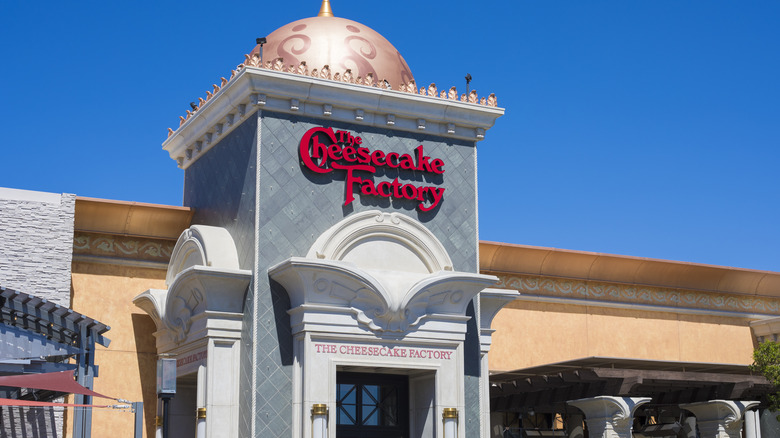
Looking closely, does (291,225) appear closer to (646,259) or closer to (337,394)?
(337,394)

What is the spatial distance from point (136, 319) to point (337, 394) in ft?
16.5

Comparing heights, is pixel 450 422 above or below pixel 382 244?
below

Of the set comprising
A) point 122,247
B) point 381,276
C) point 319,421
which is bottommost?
point 319,421

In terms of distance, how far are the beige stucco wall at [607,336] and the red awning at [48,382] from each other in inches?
481

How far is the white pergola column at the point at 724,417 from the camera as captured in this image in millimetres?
23406

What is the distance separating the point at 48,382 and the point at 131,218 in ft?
22.4

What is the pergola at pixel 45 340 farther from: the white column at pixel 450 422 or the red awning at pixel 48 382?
the white column at pixel 450 422

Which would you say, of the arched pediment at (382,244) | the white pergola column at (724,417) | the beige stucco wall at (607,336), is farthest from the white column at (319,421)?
the white pergola column at (724,417)

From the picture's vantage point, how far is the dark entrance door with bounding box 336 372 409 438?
2088cm

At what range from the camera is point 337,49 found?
72.9ft

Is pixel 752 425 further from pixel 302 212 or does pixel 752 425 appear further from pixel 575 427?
pixel 302 212

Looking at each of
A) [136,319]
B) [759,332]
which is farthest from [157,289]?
[759,332]

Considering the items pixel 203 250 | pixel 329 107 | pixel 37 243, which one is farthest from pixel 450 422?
pixel 37 243

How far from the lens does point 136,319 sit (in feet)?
75.3
